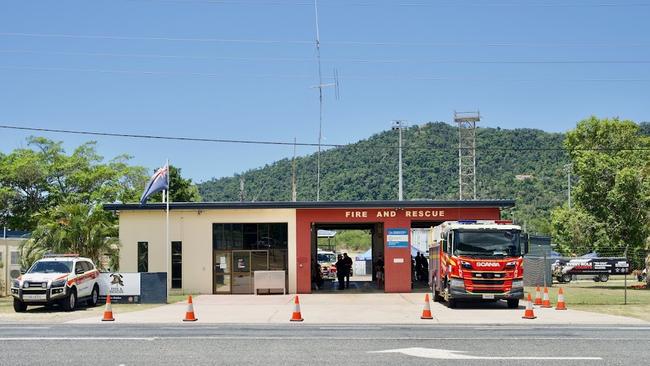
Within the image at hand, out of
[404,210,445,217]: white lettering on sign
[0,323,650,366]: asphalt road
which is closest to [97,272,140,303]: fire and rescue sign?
[0,323,650,366]: asphalt road

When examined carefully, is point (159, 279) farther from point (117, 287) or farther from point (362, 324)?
point (362, 324)

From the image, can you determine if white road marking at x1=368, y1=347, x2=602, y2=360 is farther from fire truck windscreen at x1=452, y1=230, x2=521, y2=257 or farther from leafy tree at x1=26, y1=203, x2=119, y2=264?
leafy tree at x1=26, y1=203, x2=119, y2=264

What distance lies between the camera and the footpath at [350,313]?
22.1 meters

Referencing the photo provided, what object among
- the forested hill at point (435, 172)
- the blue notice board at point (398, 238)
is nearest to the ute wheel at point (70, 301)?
the blue notice board at point (398, 238)

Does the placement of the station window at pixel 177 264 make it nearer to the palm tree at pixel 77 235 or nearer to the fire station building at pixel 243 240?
the fire station building at pixel 243 240

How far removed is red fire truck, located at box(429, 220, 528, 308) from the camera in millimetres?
25500

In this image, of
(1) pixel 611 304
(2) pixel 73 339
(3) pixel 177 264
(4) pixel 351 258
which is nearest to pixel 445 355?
(2) pixel 73 339

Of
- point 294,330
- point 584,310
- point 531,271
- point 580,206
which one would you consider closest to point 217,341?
point 294,330

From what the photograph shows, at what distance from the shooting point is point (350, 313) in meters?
25.5

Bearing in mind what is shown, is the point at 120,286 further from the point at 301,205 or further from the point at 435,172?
the point at 435,172

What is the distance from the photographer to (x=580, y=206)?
44.4 m

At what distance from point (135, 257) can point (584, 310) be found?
2066 centimetres

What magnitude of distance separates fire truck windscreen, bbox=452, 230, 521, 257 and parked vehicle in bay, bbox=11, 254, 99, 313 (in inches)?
530

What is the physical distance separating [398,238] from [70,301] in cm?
1554
